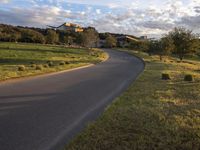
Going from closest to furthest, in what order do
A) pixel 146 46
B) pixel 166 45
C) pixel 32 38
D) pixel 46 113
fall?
1. pixel 46 113
2. pixel 166 45
3. pixel 146 46
4. pixel 32 38

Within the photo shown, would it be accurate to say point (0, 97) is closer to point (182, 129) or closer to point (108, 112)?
point (108, 112)

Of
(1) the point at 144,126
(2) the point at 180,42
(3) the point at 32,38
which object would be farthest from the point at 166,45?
(3) the point at 32,38

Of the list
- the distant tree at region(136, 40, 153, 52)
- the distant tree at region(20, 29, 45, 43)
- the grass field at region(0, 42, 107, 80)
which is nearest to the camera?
the grass field at region(0, 42, 107, 80)

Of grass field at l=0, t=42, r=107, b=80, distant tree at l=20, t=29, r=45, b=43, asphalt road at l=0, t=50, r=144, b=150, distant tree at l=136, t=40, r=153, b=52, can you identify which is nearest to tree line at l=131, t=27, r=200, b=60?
distant tree at l=136, t=40, r=153, b=52

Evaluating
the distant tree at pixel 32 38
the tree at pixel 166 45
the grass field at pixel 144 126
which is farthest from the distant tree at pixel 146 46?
the grass field at pixel 144 126

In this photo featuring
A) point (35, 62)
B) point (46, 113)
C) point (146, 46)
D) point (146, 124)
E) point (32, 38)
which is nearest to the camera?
point (146, 124)

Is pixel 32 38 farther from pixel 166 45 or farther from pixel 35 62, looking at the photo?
pixel 35 62

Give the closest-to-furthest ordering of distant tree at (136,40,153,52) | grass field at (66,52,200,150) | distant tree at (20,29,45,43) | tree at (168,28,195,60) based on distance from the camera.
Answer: grass field at (66,52,200,150)
tree at (168,28,195,60)
distant tree at (136,40,153,52)
distant tree at (20,29,45,43)

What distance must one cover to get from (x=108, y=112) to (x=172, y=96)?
4.36 metres

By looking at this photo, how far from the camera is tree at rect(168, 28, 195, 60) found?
52444mm

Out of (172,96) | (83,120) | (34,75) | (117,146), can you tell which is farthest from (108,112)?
(34,75)

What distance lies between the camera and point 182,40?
176 ft

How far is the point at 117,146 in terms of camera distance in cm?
609

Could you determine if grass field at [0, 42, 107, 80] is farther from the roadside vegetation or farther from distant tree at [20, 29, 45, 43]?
distant tree at [20, 29, 45, 43]
